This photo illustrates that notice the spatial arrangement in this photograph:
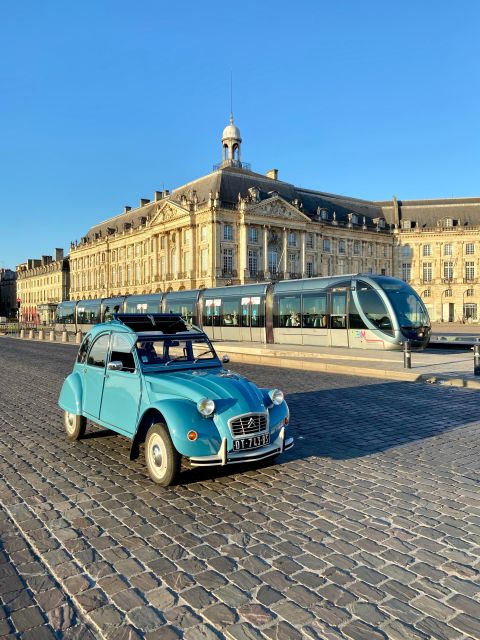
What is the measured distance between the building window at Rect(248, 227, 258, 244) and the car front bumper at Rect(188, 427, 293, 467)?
2451 inches

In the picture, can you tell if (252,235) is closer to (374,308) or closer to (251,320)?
(251,320)

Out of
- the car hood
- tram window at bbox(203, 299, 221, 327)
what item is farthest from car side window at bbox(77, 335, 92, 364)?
tram window at bbox(203, 299, 221, 327)

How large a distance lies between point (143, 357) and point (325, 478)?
2.54 metres

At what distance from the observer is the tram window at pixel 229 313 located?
2828 cm

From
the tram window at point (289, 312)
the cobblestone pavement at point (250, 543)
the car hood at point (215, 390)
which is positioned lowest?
the cobblestone pavement at point (250, 543)

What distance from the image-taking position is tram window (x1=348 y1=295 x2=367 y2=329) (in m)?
20.9

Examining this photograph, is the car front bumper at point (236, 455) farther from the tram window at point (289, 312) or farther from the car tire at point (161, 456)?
the tram window at point (289, 312)

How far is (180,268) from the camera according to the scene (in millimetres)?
69250

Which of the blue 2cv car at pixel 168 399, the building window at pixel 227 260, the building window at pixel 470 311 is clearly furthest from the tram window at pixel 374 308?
the building window at pixel 470 311

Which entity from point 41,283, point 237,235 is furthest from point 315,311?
point 41,283

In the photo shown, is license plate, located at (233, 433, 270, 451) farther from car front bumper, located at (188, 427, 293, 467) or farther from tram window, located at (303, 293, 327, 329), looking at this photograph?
tram window, located at (303, 293, 327, 329)

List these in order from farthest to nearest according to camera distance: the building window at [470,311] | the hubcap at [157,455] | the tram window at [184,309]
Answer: the building window at [470,311] < the tram window at [184,309] < the hubcap at [157,455]

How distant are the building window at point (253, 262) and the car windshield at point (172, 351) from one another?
60.5 m

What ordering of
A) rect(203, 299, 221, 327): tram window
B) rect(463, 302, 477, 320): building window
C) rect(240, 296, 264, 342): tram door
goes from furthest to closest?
rect(463, 302, 477, 320): building window
rect(203, 299, 221, 327): tram window
rect(240, 296, 264, 342): tram door
